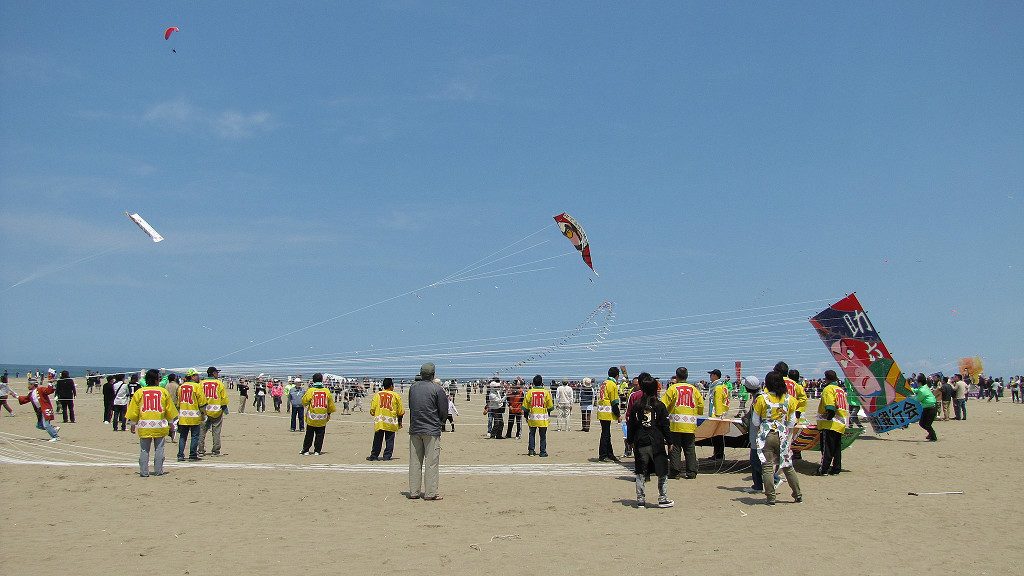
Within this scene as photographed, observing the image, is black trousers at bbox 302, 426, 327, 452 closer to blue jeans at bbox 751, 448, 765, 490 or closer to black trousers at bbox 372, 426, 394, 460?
black trousers at bbox 372, 426, 394, 460

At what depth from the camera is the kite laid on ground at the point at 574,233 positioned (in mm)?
16984

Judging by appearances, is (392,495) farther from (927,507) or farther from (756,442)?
(927,507)

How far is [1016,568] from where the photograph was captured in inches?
236

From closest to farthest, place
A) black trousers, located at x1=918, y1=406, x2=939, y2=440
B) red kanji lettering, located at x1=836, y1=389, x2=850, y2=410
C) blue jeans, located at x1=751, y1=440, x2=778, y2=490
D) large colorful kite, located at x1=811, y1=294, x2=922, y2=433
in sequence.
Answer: blue jeans, located at x1=751, y1=440, x2=778, y2=490 → red kanji lettering, located at x1=836, y1=389, x2=850, y2=410 → large colorful kite, located at x1=811, y1=294, x2=922, y2=433 → black trousers, located at x1=918, y1=406, x2=939, y2=440

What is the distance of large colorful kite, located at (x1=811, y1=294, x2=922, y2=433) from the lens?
1578 cm

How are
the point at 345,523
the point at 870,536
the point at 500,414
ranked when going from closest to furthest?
the point at 870,536 < the point at 345,523 < the point at 500,414

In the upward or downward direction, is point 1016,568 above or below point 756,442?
below

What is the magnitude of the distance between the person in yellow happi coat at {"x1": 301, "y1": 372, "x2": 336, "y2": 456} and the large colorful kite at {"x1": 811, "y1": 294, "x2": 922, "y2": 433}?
1075 cm

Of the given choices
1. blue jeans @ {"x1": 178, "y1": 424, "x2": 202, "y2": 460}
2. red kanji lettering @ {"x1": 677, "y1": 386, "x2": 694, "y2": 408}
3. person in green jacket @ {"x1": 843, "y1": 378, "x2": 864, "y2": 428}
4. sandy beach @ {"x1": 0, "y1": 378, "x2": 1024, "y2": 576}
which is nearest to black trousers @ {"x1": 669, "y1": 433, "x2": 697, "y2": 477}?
sandy beach @ {"x1": 0, "y1": 378, "x2": 1024, "y2": 576}

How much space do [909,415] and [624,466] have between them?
308 inches

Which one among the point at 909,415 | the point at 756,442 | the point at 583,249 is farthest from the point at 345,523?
the point at 909,415

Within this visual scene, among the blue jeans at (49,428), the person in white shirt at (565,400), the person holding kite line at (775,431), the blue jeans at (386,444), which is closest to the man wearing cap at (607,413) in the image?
the blue jeans at (386,444)

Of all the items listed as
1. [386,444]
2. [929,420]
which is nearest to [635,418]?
[386,444]

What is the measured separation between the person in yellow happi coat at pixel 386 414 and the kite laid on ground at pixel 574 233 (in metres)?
6.09
